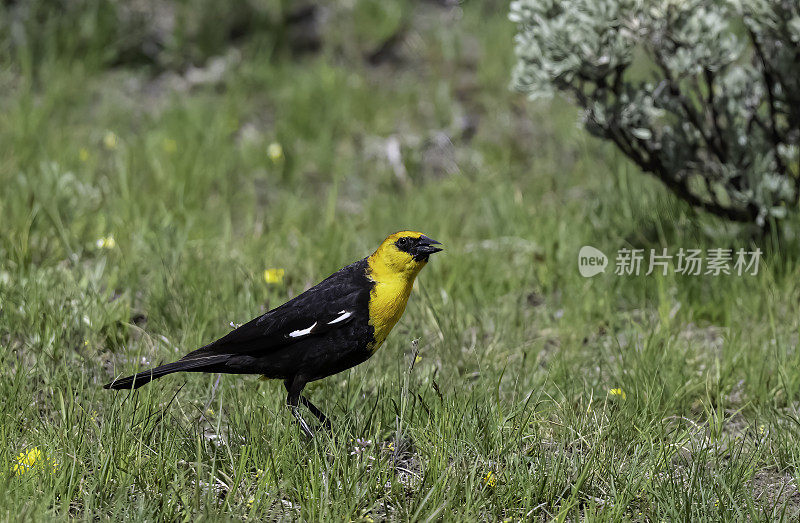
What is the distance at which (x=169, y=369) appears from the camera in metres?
2.92

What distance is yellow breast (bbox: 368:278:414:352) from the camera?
9.84 feet

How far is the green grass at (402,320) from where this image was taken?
9.52 feet

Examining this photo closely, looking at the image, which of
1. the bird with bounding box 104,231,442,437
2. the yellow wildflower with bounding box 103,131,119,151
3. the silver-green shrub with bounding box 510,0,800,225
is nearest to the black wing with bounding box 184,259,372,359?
the bird with bounding box 104,231,442,437

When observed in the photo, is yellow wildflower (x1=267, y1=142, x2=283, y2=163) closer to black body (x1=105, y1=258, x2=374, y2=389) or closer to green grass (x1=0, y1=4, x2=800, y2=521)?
green grass (x1=0, y1=4, x2=800, y2=521)

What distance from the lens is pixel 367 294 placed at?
3.03m

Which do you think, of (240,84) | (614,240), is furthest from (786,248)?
(240,84)

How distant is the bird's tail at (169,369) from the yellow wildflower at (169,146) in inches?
139

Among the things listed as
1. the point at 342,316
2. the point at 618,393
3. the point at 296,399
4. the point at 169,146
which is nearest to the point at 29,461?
the point at 296,399

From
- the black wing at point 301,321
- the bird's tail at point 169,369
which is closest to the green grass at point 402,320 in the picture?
the bird's tail at point 169,369

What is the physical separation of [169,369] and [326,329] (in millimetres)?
560

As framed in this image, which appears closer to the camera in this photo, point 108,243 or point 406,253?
point 406,253

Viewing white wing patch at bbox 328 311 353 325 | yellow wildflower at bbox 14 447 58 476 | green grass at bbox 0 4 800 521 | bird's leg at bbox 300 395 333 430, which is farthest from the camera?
bird's leg at bbox 300 395 333 430

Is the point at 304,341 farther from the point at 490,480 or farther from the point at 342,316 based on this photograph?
the point at 490,480

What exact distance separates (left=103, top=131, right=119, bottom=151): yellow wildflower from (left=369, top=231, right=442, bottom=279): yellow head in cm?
409
